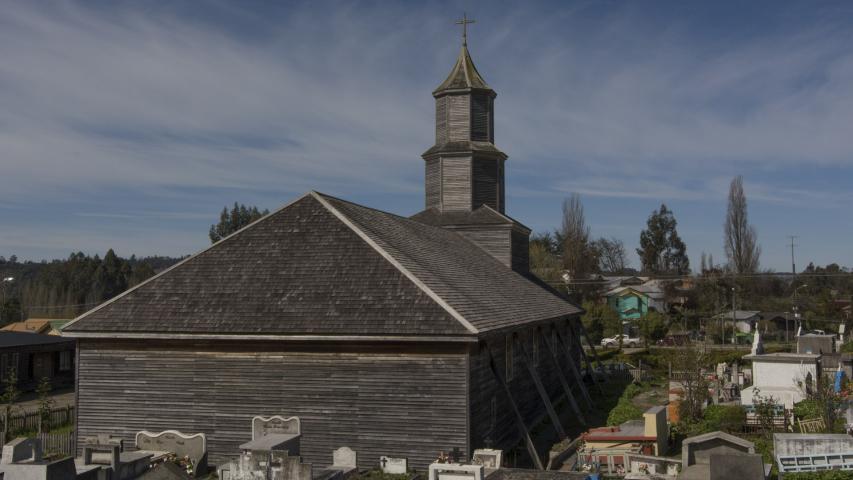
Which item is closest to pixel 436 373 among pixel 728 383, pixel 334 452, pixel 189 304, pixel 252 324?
pixel 334 452

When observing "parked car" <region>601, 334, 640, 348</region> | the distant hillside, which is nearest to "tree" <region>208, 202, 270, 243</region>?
the distant hillside

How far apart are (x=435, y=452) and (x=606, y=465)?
14.7ft

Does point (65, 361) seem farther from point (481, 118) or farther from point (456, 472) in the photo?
point (456, 472)

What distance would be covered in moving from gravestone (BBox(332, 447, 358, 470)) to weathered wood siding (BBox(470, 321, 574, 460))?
2.78 m

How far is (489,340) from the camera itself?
19.6 m

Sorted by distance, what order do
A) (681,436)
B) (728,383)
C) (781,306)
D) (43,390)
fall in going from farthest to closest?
(781,306)
(728,383)
(43,390)
(681,436)

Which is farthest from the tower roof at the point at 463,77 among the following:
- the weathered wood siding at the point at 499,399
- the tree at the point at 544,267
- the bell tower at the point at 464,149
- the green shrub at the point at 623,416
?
the tree at the point at 544,267

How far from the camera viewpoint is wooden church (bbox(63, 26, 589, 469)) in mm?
18000

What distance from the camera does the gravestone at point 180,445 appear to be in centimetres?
1842

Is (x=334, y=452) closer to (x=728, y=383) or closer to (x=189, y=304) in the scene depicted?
(x=189, y=304)

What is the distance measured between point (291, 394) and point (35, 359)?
27.0m

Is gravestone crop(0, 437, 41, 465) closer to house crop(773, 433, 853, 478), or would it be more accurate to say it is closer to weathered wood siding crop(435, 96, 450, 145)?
house crop(773, 433, 853, 478)

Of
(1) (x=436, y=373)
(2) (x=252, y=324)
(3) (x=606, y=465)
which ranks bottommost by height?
(3) (x=606, y=465)

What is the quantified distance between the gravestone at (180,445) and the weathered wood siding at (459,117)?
20.5 m
